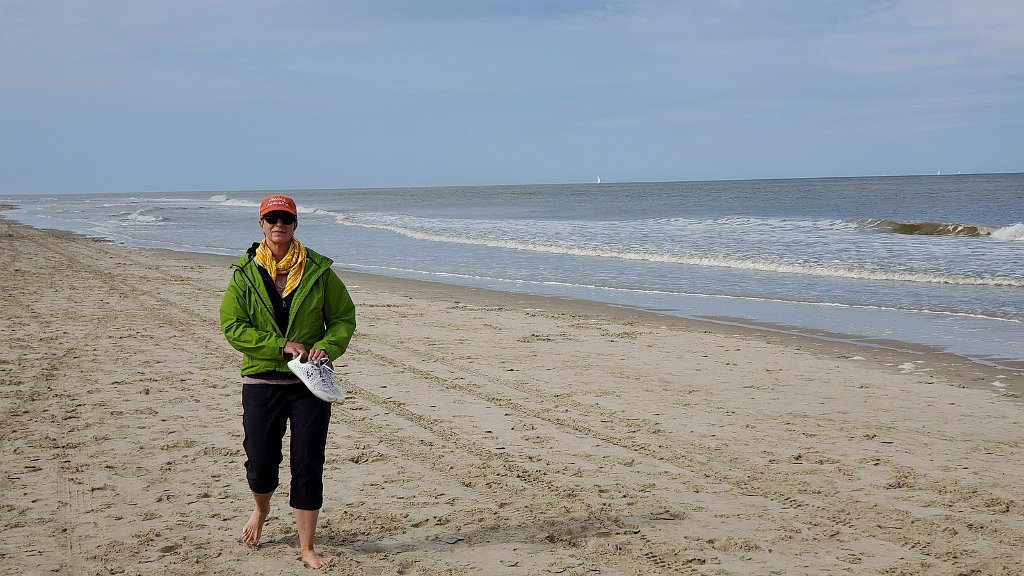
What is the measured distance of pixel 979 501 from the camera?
485cm

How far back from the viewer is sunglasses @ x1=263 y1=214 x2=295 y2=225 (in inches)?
148

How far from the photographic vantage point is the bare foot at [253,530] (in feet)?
13.7

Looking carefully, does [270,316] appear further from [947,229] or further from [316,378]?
[947,229]

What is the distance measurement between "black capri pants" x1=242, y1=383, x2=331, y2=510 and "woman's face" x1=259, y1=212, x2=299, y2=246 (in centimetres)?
64

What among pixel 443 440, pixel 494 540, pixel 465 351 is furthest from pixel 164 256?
pixel 494 540

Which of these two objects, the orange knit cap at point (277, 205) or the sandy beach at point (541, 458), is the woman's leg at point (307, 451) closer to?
the sandy beach at point (541, 458)

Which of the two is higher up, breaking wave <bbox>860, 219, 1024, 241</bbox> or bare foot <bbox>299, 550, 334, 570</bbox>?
breaking wave <bbox>860, 219, 1024, 241</bbox>

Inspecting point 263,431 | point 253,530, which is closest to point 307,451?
point 263,431

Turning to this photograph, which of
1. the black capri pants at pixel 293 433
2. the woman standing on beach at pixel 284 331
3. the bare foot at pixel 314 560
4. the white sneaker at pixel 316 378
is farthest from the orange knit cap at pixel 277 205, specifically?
the bare foot at pixel 314 560

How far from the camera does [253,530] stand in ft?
13.8

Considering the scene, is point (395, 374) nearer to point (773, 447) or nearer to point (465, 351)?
point (465, 351)

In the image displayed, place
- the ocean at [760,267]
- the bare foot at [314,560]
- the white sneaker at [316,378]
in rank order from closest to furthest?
the white sneaker at [316,378]
the bare foot at [314,560]
the ocean at [760,267]

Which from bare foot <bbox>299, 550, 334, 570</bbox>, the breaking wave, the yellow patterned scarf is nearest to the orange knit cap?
the yellow patterned scarf

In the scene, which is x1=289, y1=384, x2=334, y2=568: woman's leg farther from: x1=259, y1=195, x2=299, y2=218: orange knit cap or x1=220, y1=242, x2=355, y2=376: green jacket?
x1=259, y1=195, x2=299, y2=218: orange knit cap
